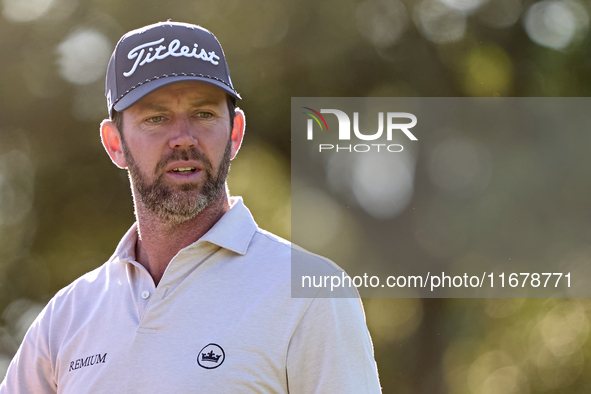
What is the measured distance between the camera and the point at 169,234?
7.78ft

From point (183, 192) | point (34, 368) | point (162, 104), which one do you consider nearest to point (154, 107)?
point (162, 104)

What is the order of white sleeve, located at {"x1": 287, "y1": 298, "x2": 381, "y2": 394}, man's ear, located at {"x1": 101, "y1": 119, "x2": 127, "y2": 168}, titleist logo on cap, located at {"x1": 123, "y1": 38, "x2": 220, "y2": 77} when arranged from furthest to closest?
man's ear, located at {"x1": 101, "y1": 119, "x2": 127, "y2": 168}, titleist logo on cap, located at {"x1": 123, "y1": 38, "x2": 220, "y2": 77}, white sleeve, located at {"x1": 287, "y1": 298, "x2": 381, "y2": 394}

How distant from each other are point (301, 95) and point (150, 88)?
5233 mm

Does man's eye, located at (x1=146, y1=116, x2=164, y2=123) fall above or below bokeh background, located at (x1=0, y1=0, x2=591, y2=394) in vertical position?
below

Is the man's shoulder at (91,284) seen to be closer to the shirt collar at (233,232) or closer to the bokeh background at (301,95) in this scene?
the shirt collar at (233,232)

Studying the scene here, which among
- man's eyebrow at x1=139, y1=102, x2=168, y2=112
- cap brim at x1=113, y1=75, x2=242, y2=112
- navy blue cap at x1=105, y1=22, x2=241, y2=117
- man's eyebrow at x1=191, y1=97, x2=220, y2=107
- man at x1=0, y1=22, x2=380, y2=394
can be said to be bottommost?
man at x1=0, y1=22, x2=380, y2=394

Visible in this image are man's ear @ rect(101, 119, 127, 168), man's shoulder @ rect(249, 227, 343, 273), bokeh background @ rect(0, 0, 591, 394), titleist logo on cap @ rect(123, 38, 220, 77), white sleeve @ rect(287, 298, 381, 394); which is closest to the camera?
white sleeve @ rect(287, 298, 381, 394)

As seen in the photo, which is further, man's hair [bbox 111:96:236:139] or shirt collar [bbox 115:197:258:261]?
man's hair [bbox 111:96:236:139]

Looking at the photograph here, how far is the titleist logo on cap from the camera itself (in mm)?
2395

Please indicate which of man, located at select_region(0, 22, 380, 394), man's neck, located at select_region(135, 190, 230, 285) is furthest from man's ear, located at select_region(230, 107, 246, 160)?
man's neck, located at select_region(135, 190, 230, 285)

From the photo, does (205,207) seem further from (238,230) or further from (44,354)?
(44,354)

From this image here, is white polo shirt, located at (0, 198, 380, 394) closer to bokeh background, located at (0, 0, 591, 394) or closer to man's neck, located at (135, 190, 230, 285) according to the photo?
man's neck, located at (135, 190, 230, 285)

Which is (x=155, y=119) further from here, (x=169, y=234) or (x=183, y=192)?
(x=169, y=234)

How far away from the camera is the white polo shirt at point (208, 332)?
73.8 inches
